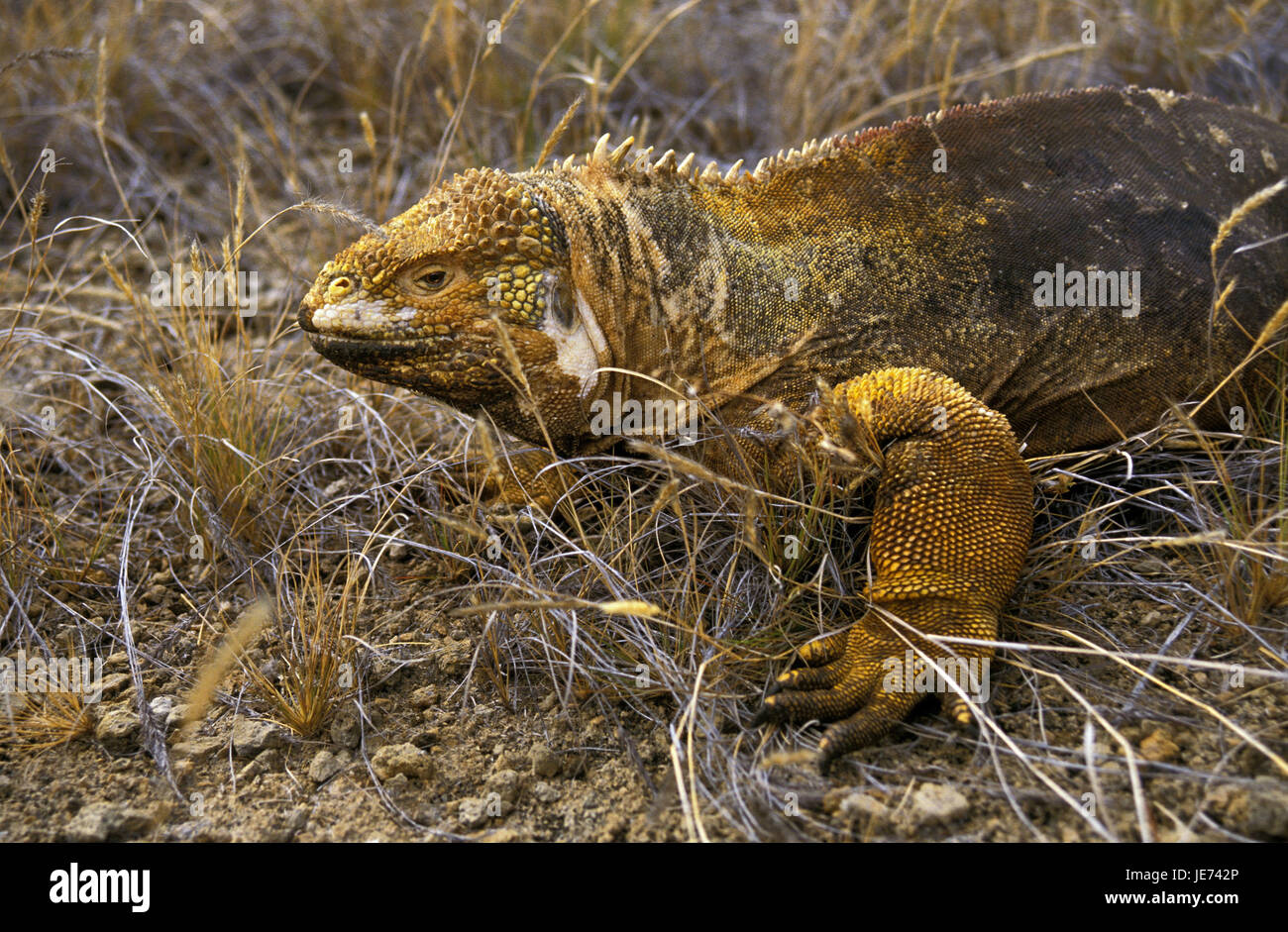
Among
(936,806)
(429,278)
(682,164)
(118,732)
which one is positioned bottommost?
(936,806)

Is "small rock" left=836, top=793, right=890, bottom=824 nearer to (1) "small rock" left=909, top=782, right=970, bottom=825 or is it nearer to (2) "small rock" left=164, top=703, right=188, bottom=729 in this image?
(1) "small rock" left=909, top=782, right=970, bottom=825

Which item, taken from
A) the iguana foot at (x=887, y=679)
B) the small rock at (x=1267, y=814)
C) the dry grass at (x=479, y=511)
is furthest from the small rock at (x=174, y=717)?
the small rock at (x=1267, y=814)

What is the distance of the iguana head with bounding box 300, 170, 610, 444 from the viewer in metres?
3.50

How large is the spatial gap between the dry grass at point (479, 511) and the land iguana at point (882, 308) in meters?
0.23

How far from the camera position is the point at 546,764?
3188 mm

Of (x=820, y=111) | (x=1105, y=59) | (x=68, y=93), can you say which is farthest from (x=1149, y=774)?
(x=68, y=93)

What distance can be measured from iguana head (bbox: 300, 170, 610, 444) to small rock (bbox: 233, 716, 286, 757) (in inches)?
50.8

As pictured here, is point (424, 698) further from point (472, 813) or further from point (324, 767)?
point (472, 813)

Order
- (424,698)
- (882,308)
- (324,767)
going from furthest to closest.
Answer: (882,308), (424,698), (324,767)

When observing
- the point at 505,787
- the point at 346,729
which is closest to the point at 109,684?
the point at 346,729

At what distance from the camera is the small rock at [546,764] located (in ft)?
10.5

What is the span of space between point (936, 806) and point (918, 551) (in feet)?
2.67

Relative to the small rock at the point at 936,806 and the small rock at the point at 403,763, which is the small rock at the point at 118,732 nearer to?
the small rock at the point at 403,763

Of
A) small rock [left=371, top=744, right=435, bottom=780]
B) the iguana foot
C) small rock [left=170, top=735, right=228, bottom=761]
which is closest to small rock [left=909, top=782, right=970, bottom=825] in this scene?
the iguana foot
